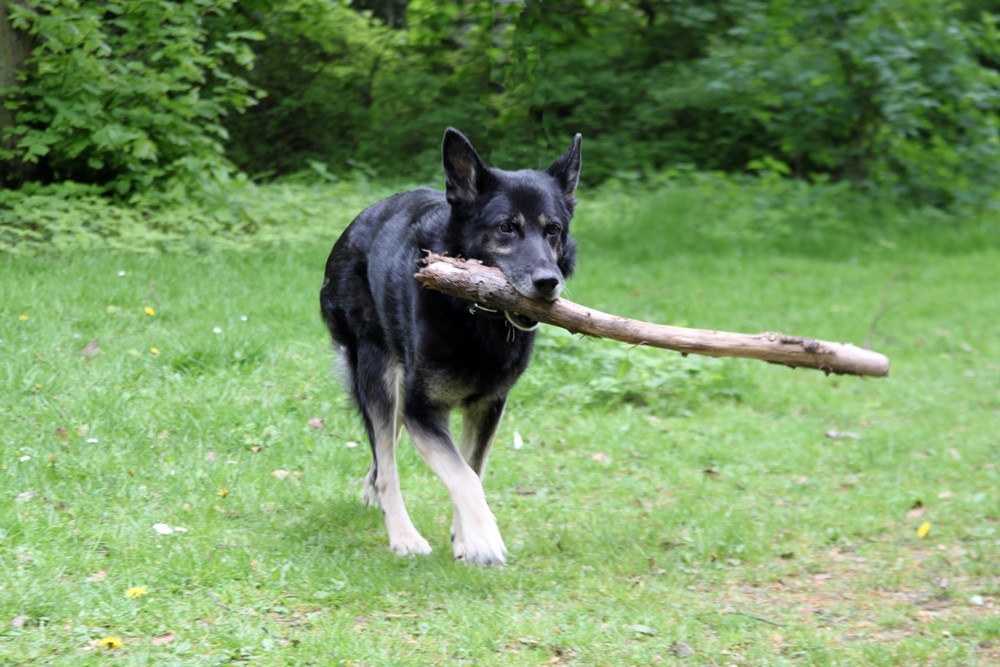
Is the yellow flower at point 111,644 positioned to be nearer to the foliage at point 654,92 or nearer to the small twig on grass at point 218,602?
the small twig on grass at point 218,602

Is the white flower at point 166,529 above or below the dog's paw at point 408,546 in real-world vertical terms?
above

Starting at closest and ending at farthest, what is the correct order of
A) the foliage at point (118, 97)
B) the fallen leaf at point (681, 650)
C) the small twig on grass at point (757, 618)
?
1. the fallen leaf at point (681, 650)
2. the small twig on grass at point (757, 618)
3. the foliage at point (118, 97)

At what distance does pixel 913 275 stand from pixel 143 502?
11.4 meters

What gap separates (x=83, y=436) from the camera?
6.09 metres

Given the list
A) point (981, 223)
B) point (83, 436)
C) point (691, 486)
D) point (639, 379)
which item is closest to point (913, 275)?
point (981, 223)

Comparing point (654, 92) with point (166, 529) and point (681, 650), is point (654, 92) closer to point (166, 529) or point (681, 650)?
point (166, 529)

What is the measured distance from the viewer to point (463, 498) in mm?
5066

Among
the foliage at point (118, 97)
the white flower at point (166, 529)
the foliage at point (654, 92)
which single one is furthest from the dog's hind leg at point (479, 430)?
the foliage at point (654, 92)

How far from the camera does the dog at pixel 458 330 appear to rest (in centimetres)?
506

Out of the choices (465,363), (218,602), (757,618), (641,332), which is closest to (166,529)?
(218,602)

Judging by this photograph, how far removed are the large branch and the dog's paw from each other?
1299 mm

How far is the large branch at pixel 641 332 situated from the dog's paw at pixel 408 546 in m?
1.30

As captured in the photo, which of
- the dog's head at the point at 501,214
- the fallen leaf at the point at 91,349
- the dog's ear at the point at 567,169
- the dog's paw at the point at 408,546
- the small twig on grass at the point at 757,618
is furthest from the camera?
the fallen leaf at the point at 91,349

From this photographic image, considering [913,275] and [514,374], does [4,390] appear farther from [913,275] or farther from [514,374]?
[913,275]
